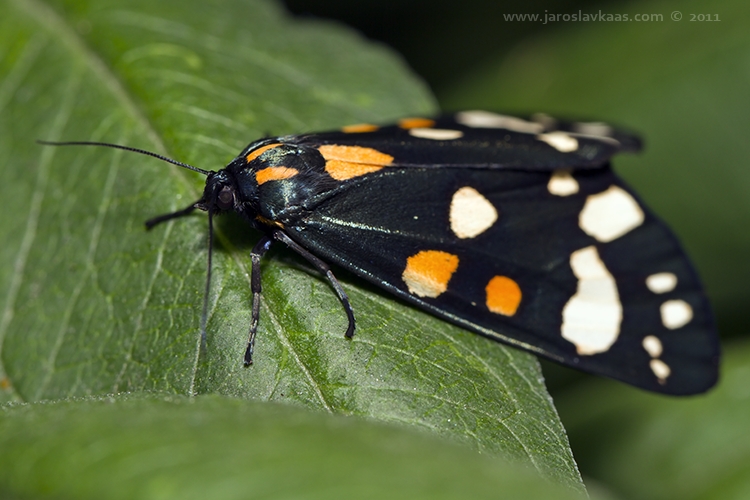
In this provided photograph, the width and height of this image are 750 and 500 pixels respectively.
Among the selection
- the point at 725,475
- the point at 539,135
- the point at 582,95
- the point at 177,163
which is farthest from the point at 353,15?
the point at 725,475

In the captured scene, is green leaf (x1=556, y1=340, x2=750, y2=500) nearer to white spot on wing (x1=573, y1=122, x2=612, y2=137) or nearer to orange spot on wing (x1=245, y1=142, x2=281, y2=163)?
white spot on wing (x1=573, y1=122, x2=612, y2=137)

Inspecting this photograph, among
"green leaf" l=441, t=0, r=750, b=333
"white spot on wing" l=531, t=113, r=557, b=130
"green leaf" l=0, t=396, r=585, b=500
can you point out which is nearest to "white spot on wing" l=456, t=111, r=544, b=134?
"white spot on wing" l=531, t=113, r=557, b=130

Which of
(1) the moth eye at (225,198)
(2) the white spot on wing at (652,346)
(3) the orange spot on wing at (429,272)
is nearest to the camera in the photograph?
(1) the moth eye at (225,198)

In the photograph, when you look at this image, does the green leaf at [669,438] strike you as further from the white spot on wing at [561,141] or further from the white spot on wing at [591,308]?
the white spot on wing at [561,141]

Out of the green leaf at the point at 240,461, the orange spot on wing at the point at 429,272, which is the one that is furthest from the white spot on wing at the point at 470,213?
the green leaf at the point at 240,461

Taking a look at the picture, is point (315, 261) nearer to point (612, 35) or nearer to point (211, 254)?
point (211, 254)
